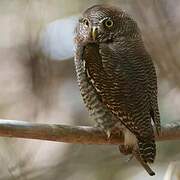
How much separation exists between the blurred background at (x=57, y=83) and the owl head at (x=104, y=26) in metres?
0.19

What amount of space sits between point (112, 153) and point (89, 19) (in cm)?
106

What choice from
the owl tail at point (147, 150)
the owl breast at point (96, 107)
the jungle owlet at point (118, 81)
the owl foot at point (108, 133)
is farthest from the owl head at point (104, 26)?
the owl tail at point (147, 150)

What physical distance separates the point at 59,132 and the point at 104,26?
3.20ft

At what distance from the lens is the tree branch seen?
2.89 m

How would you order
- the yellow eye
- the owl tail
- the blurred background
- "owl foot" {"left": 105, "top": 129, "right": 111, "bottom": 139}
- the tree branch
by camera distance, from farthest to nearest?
the blurred background → the yellow eye → "owl foot" {"left": 105, "top": 129, "right": 111, "bottom": 139} → the owl tail → the tree branch

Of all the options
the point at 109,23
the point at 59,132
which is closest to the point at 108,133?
the point at 59,132

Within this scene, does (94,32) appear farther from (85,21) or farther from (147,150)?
(147,150)

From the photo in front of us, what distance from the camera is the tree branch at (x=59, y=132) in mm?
2887

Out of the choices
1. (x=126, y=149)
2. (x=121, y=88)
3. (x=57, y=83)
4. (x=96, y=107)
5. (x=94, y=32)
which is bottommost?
(x=57, y=83)

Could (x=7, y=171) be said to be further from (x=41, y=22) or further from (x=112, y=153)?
(x=41, y=22)

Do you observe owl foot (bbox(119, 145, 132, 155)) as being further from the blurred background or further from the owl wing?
the blurred background

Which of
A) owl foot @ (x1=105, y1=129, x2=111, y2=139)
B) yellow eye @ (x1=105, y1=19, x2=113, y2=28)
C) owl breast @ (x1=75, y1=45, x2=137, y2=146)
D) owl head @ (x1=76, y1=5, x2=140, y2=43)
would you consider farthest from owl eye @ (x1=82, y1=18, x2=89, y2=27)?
owl foot @ (x1=105, y1=129, x2=111, y2=139)

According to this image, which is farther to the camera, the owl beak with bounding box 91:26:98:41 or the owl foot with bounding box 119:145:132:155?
the owl beak with bounding box 91:26:98:41

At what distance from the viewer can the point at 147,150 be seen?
3227mm
